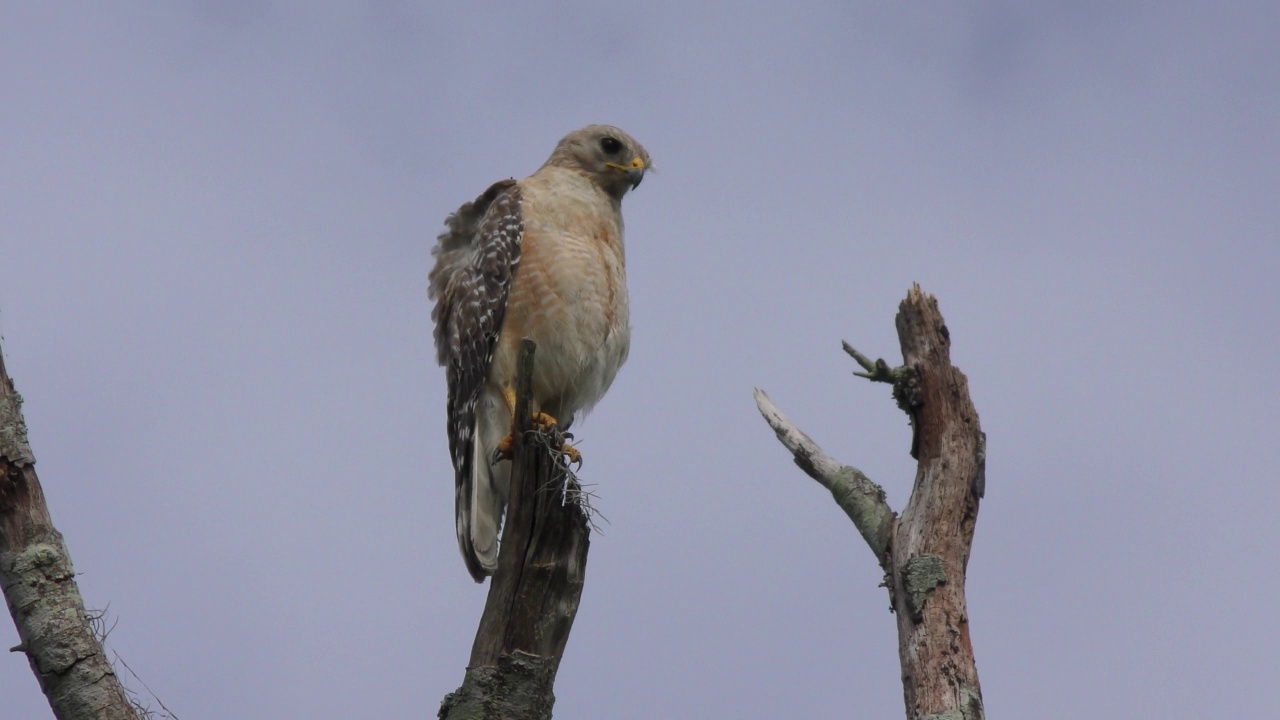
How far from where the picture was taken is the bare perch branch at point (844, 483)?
554cm

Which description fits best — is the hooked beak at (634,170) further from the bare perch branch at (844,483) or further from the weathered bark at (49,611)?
the weathered bark at (49,611)

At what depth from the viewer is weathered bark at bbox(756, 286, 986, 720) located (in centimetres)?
494

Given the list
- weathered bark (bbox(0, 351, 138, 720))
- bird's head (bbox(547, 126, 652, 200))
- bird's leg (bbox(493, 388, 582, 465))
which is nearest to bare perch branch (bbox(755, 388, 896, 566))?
bird's leg (bbox(493, 388, 582, 465))

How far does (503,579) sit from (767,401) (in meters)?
1.59

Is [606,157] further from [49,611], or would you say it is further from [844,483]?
[49,611]

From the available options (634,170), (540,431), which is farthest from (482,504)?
(634,170)

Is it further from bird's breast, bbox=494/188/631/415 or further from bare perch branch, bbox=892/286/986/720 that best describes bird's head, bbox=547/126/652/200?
bare perch branch, bbox=892/286/986/720

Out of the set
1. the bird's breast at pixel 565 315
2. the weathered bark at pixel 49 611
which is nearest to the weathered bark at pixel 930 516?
the bird's breast at pixel 565 315

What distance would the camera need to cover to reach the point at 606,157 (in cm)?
786

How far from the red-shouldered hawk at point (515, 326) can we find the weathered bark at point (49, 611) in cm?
267

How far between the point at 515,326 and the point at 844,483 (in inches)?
78.9

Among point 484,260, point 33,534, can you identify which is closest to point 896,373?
point 484,260

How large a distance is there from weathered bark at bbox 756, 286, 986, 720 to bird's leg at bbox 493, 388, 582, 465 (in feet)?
3.60

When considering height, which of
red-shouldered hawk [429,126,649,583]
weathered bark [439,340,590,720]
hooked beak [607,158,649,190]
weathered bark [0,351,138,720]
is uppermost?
hooked beak [607,158,649,190]
